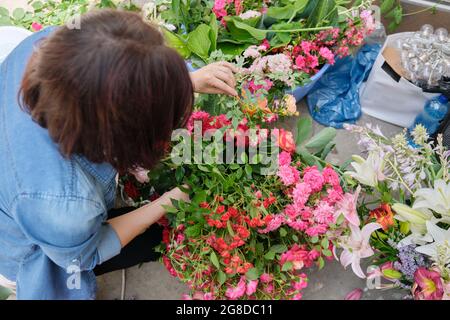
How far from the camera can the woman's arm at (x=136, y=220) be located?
947 millimetres

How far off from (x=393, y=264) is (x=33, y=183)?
2.60 feet

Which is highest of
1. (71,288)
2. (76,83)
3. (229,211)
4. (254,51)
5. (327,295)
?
(76,83)

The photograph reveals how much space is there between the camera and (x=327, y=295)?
1381 millimetres

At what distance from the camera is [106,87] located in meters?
0.61

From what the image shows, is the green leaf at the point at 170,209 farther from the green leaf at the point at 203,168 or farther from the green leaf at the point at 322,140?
the green leaf at the point at 322,140

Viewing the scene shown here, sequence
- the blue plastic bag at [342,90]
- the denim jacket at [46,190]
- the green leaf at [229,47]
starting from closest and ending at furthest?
the denim jacket at [46,190] → the green leaf at [229,47] → the blue plastic bag at [342,90]

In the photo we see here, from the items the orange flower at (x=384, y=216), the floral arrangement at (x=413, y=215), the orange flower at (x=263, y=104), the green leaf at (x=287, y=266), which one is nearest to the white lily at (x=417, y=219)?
the floral arrangement at (x=413, y=215)

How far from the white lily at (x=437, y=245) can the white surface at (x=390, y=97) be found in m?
0.84

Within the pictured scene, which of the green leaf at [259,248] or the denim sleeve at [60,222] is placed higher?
the denim sleeve at [60,222]

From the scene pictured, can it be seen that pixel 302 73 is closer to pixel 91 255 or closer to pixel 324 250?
pixel 324 250

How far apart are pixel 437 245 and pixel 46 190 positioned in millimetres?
717

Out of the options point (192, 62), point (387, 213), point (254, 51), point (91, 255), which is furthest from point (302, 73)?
point (91, 255)

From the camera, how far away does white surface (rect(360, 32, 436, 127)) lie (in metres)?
1.57

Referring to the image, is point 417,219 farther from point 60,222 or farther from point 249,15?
point 249,15
